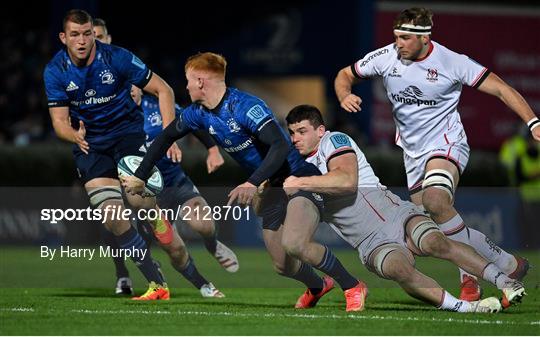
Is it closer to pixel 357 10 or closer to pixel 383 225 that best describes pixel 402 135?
pixel 383 225

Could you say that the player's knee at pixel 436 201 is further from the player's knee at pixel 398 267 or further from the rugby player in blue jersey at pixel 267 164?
the rugby player in blue jersey at pixel 267 164

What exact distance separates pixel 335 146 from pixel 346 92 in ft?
2.76

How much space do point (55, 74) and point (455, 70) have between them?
3189 millimetres

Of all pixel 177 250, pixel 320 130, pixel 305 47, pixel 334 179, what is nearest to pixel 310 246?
pixel 334 179

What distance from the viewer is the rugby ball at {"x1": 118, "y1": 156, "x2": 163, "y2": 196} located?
9.94 m

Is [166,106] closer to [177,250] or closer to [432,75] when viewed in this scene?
[177,250]

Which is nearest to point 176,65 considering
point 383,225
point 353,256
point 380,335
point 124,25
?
point 124,25

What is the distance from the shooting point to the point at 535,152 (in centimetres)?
1883

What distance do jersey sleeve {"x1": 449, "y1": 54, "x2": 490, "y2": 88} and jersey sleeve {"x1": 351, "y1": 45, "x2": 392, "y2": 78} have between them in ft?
1.88

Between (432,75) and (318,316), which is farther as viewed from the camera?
(432,75)

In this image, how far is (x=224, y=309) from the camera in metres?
9.37

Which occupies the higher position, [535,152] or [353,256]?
[353,256]

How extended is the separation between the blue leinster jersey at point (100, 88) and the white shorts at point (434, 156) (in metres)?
2.28
